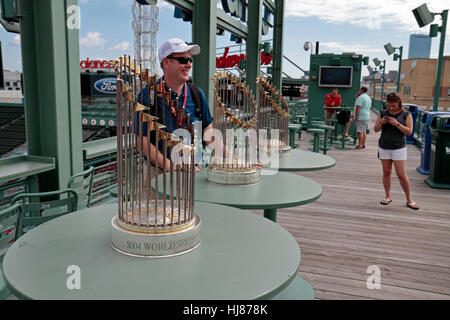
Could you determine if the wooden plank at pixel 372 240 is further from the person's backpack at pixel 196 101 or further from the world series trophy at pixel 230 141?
the person's backpack at pixel 196 101

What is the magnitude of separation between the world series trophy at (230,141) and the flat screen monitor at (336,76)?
10.5 meters

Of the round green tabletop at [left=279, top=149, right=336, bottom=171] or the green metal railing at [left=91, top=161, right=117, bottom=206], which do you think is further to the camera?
the green metal railing at [left=91, top=161, right=117, bottom=206]

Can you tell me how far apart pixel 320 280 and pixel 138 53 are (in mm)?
2240

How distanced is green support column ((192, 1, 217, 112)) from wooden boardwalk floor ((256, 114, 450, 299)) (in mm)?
2400

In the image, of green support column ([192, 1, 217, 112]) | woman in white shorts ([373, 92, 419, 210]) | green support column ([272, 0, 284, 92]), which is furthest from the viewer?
green support column ([272, 0, 284, 92])

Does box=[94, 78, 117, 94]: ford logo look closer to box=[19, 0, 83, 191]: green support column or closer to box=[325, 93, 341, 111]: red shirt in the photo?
box=[19, 0, 83, 191]: green support column

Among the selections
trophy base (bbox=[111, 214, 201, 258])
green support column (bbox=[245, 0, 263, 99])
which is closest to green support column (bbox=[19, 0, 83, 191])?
trophy base (bbox=[111, 214, 201, 258])

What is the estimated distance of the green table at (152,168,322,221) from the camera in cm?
194

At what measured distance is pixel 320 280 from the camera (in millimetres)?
2986

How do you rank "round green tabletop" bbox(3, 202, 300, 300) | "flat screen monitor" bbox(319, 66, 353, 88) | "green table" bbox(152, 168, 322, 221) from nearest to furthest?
"round green tabletop" bbox(3, 202, 300, 300), "green table" bbox(152, 168, 322, 221), "flat screen monitor" bbox(319, 66, 353, 88)

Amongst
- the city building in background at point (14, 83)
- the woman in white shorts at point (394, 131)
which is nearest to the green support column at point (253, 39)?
the woman in white shorts at point (394, 131)

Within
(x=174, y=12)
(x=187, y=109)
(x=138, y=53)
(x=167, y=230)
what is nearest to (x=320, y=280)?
(x=187, y=109)

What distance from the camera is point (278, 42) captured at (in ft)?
40.9

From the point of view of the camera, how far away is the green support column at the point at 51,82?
112 inches
